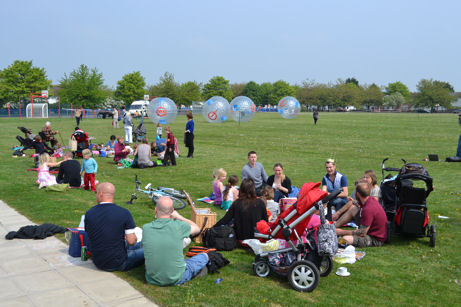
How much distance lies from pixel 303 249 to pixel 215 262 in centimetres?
134

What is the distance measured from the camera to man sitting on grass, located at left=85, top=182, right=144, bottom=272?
6.01 meters

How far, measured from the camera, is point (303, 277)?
574cm

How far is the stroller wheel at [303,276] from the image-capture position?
5.66 metres

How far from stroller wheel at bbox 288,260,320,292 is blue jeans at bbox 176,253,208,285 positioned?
1284mm

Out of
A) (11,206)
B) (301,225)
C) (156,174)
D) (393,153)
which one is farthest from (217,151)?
(301,225)

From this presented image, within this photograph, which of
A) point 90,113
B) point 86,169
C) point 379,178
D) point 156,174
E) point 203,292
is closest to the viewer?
point 203,292

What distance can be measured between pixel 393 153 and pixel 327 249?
655 inches

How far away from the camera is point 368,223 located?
7.54 meters

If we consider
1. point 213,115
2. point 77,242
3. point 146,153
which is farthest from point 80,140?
point 213,115

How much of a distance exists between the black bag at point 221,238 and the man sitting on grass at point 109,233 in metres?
1.54

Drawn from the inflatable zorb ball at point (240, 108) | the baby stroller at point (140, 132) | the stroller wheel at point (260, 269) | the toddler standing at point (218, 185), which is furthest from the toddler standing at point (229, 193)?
the inflatable zorb ball at point (240, 108)

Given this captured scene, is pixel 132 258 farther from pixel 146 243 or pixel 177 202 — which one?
pixel 177 202

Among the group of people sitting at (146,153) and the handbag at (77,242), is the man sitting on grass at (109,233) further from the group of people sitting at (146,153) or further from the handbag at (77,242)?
the group of people sitting at (146,153)

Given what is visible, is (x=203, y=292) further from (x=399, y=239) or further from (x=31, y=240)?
(x=399, y=239)
